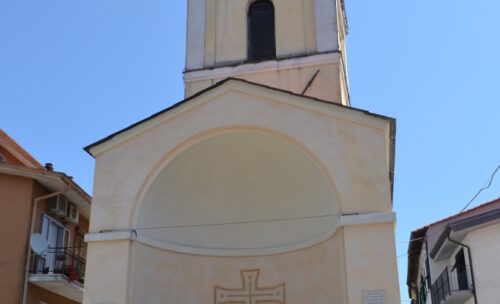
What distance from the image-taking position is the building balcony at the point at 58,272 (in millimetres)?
15302

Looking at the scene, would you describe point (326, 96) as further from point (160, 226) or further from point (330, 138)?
point (160, 226)

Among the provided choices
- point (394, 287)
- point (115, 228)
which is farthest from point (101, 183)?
point (394, 287)

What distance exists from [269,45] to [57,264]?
8175mm

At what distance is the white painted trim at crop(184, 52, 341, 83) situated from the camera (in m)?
15.2

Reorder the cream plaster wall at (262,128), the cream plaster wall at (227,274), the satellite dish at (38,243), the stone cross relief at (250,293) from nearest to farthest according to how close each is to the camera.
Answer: the cream plaster wall at (262,128)
the cream plaster wall at (227,274)
the stone cross relief at (250,293)
the satellite dish at (38,243)

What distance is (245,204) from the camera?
1283cm

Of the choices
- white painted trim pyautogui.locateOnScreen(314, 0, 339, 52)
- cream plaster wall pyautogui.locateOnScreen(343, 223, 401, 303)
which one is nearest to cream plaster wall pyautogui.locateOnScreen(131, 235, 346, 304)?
cream plaster wall pyautogui.locateOnScreen(343, 223, 401, 303)

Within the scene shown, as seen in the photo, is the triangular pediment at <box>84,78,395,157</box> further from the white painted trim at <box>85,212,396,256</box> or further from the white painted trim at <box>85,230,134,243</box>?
the white painted trim at <box>85,212,396,256</box>

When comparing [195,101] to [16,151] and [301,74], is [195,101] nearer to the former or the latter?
Result: [301,74]

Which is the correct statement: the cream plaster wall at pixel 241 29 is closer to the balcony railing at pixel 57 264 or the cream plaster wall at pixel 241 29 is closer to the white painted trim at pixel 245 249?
the white painted trim at pixel 245 249

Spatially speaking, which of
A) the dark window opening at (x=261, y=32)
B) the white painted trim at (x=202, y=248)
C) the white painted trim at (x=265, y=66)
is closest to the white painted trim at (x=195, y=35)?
the white painted trim at (x=265, y=66)

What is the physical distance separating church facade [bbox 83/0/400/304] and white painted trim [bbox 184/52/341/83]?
3125mm

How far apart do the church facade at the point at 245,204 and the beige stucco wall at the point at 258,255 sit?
0.06 ft

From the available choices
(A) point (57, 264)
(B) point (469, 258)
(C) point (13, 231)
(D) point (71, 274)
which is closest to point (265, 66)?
(D) point (71, 274)
